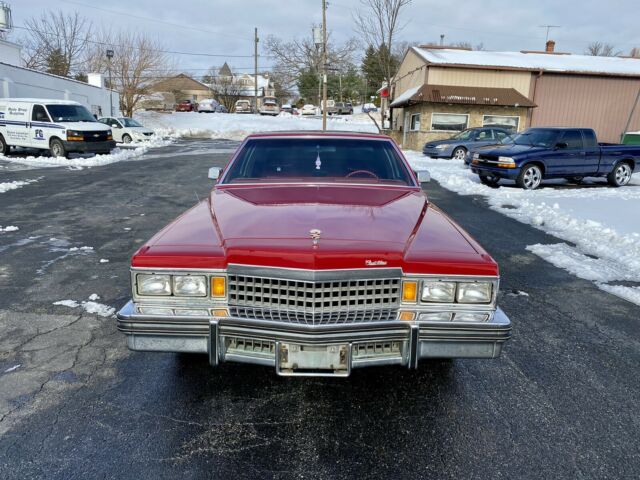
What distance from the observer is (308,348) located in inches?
96.2

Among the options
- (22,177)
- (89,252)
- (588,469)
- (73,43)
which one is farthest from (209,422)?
(73,43)

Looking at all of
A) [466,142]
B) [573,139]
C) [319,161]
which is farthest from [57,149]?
[573,139]

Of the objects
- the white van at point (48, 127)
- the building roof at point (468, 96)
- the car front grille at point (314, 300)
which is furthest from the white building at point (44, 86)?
the car front grille at point (314, 300)

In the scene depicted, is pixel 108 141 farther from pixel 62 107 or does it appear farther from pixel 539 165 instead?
pixel 539 165

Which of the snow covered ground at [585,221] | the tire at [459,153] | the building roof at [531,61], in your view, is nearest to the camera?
the snow covered ground at [585,221]

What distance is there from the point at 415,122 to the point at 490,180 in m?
13.6

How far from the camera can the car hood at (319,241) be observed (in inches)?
94.9

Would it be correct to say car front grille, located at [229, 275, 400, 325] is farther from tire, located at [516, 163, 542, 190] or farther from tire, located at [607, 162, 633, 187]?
tire, located at [607, 162, 633, 187]

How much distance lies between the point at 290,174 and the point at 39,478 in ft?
9.08

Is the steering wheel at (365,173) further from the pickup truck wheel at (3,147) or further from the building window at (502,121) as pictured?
the building window at (502,121)

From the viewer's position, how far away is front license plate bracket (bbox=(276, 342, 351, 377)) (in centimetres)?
244

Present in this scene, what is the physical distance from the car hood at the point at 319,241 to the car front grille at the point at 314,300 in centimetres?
11

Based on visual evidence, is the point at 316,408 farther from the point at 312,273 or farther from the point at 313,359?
the point at 312,273

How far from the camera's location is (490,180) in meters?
13.1
